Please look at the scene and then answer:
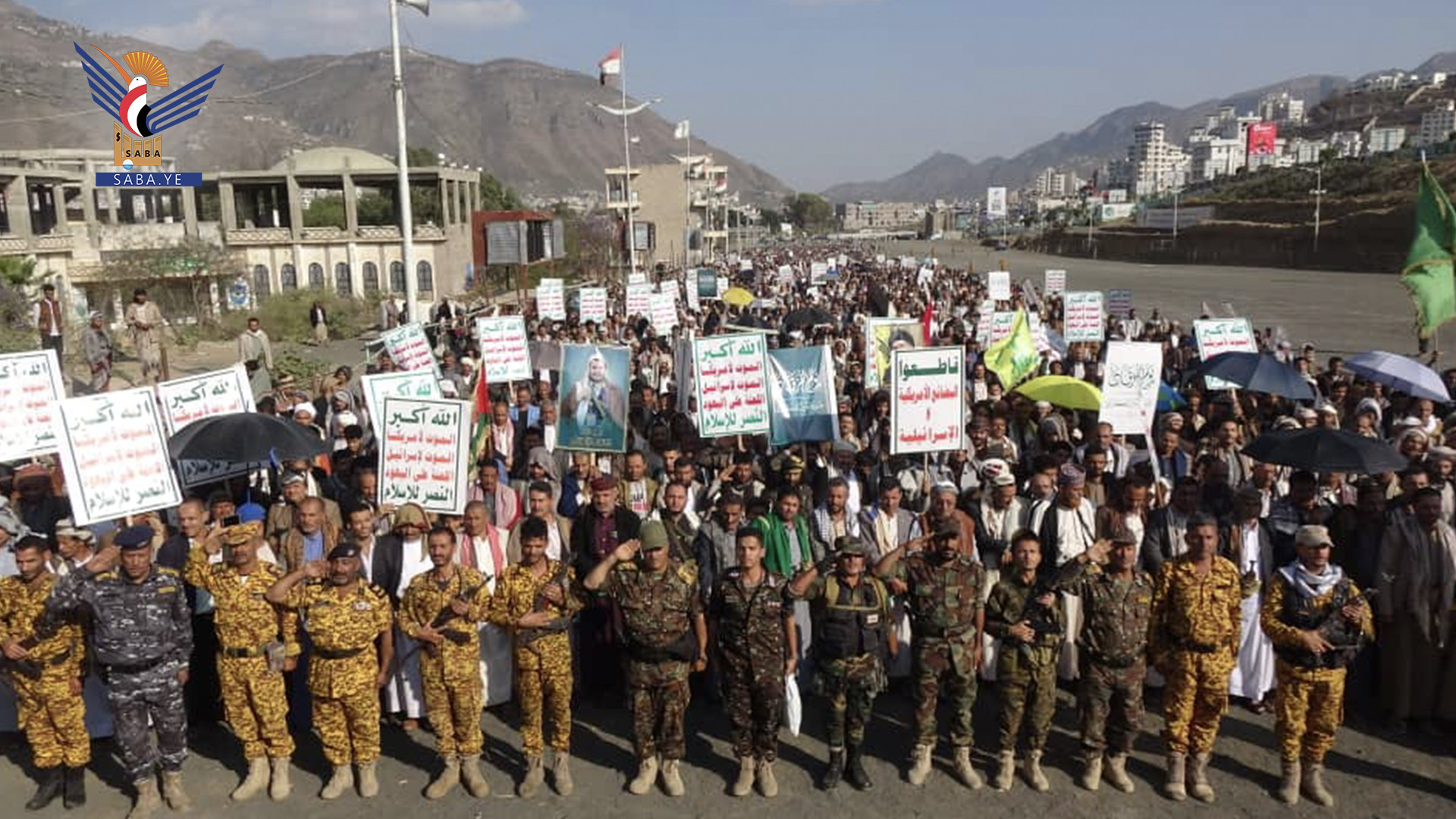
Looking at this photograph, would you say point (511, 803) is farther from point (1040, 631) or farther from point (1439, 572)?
point (1439, 572)

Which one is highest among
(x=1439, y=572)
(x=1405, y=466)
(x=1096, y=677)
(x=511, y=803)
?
(x=1405, y=466)

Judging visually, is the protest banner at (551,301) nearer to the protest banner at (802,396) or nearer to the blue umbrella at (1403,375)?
the protest banner at (802,396)

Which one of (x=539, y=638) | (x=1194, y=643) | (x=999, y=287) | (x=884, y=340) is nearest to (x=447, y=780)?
(x=539, y=638)

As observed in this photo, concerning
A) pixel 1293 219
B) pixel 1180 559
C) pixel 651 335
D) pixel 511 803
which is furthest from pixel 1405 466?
pixel 1293 219

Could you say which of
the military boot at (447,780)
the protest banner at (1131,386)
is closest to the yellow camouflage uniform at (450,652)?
the military boot at (447,780)

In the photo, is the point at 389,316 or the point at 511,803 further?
the point at 389,316

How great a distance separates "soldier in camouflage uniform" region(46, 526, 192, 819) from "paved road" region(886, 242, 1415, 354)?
2327 centimetres

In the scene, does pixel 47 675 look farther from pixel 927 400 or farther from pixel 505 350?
→ pixel 505 350

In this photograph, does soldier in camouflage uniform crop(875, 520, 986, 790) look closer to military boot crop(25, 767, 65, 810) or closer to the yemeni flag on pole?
military boot crop(25, 767, 65, 810)

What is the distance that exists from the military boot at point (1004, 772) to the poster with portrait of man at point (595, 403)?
405cm

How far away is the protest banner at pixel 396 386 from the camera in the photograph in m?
8.20

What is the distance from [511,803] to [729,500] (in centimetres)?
212

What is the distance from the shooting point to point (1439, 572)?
18.7 ft

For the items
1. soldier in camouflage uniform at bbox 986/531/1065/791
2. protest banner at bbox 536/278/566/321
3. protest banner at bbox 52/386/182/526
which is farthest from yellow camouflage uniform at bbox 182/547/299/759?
protest banner at bbox 536/278/566/321
